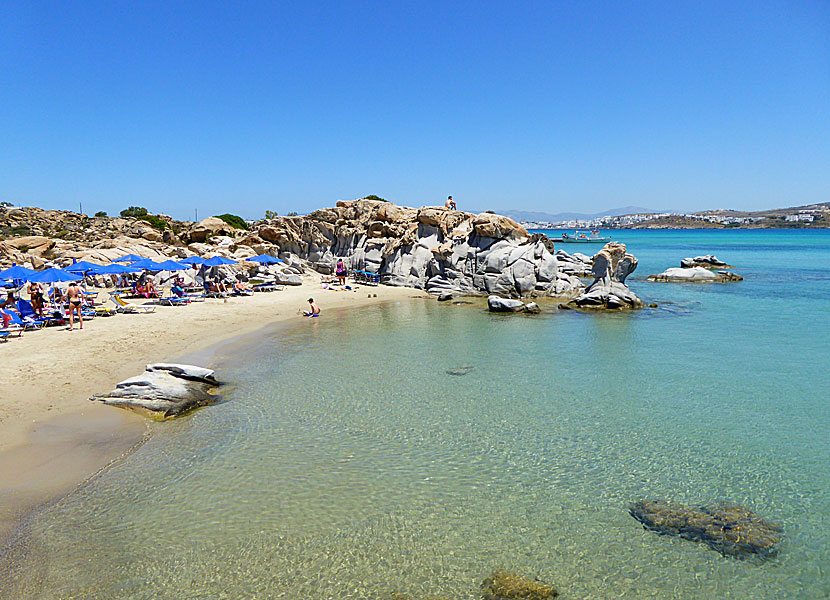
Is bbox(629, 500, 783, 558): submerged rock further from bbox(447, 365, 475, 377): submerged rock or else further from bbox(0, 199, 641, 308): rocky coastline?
bbox(0, 199, 641, 308): rocky coastline

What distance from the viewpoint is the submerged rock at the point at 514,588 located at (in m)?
5.75

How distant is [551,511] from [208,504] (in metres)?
5.12

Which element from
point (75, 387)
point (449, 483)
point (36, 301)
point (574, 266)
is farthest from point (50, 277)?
point (574, 266)

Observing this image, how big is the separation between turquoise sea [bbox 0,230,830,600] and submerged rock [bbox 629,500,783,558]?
0.61 feet

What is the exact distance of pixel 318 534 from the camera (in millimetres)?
6969

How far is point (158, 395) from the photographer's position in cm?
1137

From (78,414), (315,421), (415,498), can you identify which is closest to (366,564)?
(415,498)

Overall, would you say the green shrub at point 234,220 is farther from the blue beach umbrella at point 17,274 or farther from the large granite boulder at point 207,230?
the blue beach umbrella at point 17,274

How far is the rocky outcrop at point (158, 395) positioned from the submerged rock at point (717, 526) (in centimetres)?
930

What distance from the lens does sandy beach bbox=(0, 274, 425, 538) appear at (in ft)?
26.8

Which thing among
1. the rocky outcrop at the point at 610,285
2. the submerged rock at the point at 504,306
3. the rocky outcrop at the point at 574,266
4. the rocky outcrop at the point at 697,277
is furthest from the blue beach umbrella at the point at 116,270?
the rocky outcrop at the point at 697,277

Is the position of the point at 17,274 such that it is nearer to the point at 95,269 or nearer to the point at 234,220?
the point at 95,269

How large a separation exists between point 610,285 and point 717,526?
21699 millimetres

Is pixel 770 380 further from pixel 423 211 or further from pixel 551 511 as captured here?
pixel 423 211
